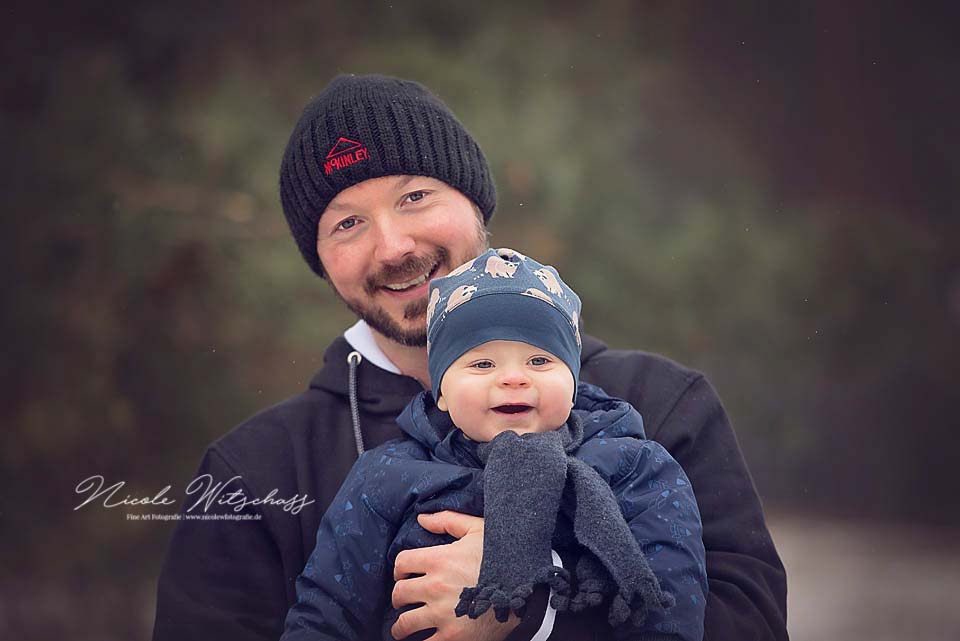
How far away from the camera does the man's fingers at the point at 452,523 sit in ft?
4.61

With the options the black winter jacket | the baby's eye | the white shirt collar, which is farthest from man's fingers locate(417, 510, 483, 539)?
the baby's eye

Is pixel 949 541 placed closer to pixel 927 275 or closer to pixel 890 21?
pixel 927 275

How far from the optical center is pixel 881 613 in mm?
1938

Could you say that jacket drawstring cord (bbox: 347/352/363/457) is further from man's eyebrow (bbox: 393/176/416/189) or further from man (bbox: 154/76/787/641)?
man's eyebrow (bbox: 393/176/416/189)

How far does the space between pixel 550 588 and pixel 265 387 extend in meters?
1.01

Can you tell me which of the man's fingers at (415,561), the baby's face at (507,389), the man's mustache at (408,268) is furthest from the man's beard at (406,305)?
the man's fingers at (415,561)

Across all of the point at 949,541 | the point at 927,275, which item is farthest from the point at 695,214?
the point at 949,541

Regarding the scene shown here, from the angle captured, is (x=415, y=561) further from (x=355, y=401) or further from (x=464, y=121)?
(x=464, y=121)

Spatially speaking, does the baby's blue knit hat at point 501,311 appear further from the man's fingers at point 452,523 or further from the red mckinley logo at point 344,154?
the red mckinley logo at point 344,154

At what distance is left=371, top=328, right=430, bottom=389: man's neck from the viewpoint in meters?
1.84

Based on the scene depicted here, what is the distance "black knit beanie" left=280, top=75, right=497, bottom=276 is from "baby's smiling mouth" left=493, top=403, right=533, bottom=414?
557 millimetres

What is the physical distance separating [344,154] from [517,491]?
2.46 feet

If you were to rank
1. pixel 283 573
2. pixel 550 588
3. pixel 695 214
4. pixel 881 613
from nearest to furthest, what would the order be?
pixel 550 588, pixel 283 573, pixel 881 613, pixel 695 214

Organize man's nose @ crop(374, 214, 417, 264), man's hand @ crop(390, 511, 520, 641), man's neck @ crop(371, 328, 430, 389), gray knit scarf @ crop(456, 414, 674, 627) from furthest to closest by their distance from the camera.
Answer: man's neck @ crop(371, 328, 430, 389) < man's nose @ crop(374, 214, 417, 264) < man's hand @ crop(390, 511, 520, 641) < gray knit scarf @ crop(456, 414, 674, 627)
